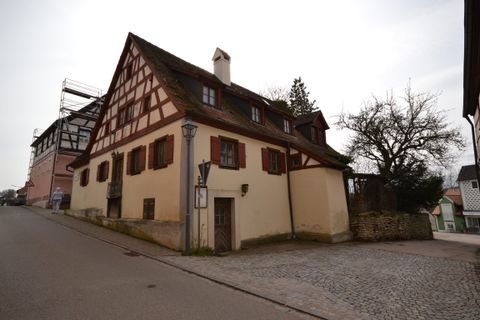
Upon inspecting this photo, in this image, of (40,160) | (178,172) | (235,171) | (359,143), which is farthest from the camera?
(40,160)

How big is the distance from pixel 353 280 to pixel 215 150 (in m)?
A: 6.71

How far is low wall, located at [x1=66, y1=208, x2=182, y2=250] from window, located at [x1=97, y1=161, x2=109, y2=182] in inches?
89.4

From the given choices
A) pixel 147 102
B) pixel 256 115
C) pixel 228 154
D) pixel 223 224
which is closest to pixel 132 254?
pixel 223 224

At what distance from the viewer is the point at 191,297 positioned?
4703 millimetres

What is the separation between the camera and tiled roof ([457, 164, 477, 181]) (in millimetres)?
33372

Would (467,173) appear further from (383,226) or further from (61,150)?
(61,150)

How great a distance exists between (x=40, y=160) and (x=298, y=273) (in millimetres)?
33573

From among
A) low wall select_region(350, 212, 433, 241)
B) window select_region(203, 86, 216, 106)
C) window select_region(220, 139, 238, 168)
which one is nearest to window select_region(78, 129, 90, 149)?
window select_region(203, 86, 216, 106)

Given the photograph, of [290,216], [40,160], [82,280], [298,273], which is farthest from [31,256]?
[40,160]

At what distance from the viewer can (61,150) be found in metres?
26.1

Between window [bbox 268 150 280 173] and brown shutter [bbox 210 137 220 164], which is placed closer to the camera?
brown shutter [bbox 210 137 220 164]

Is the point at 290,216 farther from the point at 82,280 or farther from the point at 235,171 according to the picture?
the point at 82,280

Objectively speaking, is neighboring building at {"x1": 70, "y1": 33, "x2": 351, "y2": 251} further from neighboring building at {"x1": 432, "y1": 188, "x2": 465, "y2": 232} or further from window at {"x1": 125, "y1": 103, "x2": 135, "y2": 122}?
neighboring building at {"x1": 432, "y1": 188, "x2": 465, "y2": 232}

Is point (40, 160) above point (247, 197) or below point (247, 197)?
above
